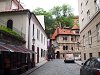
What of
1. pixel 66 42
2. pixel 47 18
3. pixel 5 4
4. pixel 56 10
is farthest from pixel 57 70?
pixel 56 10

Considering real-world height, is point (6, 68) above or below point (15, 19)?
below

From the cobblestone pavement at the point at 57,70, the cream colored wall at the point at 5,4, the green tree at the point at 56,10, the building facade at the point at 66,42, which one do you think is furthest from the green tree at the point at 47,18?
the cobblestone pavement at the point at 57,70

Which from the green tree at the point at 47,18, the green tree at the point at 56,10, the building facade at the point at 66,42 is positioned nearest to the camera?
the green tree at the point at 47,18

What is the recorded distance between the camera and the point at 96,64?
1010 centimetres

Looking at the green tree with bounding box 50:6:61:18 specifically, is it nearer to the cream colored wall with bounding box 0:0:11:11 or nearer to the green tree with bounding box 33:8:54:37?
the green tree with bounding box 33:8:54:37

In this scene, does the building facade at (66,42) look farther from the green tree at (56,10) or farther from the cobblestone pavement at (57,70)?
the cobblestone pavement at (57,70)

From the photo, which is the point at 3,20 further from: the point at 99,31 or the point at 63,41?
the point at 63,41

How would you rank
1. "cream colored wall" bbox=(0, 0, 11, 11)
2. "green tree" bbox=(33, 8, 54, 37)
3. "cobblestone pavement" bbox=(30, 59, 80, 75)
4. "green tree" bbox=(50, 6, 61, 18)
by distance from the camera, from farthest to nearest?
1. "green tree" bbox=(50, 6, 61, 18)
2. "green tree" bbox=(33, 8, 54, 37)
3. "cream colored wall" bbox=(0, 0, 11, 11)
4. "cobblestone pavement" bbox=(30, 59, 80, 75)

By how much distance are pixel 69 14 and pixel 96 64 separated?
251ft

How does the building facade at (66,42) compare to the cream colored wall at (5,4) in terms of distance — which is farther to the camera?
the building facade at (66,42)

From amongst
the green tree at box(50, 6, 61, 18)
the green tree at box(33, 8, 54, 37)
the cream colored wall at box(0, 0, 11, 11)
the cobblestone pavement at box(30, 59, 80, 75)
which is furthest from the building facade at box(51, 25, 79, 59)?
the cobblestone pavement at box(30, 59, 80, 75)

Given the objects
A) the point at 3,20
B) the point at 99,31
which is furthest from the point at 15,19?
the point at 99,31

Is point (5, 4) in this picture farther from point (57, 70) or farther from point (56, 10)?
point (56, 10)

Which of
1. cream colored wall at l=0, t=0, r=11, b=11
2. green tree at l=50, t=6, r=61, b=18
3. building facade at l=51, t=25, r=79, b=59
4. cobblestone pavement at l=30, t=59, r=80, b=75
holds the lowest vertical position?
cobblestone pavement at l=30, t=59, r=80, b=75
